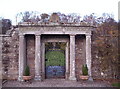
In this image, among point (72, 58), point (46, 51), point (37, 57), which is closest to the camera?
point (37, 57)

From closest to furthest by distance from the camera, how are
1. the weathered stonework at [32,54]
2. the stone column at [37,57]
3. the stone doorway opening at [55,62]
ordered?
the stone column at [37,57] < the weathered stonework at [32,54] < the stone doorway opening at [55,62]

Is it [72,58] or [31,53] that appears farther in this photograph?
[31,53]

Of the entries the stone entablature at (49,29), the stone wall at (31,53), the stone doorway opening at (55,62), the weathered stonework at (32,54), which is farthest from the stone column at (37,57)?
the stone doorway opening at (55,62)

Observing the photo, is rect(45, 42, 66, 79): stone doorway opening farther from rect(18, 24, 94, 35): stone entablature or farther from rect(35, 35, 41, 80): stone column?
rect(18, 24, 94, 35): stone entablature

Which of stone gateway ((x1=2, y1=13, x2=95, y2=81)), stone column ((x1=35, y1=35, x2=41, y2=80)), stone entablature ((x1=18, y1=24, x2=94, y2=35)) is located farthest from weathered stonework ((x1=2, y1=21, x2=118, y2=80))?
stone column ((x1=35, y1=35, x2=41, y2=80))

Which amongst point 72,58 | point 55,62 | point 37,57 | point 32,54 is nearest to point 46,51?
point 55,62

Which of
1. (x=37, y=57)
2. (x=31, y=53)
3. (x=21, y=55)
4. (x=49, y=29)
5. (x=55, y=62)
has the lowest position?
(x=55, y=62)

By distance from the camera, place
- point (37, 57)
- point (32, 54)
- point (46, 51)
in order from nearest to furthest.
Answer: point (37, 57), point (32, 54), point (46, 51)

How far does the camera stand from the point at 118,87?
33.6ft

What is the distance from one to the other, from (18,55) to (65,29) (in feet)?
13.9

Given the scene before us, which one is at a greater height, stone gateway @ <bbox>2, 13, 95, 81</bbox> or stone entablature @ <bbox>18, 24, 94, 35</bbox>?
stone entablature @ <bbox>18, 24, 94, 35</bbox>

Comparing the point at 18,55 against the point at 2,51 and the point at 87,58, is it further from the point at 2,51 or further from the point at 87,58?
the point at 87,58

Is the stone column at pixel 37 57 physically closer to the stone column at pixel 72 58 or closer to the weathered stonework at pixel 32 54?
the weathered stonework at pixel 32 54

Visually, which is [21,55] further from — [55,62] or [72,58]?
[72,58]
